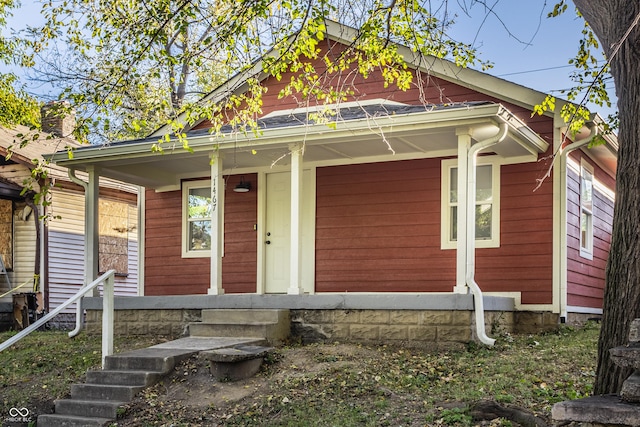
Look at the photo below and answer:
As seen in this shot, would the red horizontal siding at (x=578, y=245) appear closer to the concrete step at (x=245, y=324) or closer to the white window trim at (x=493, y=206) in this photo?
the white window trim at (x=493, y=206)

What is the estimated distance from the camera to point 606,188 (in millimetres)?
14711

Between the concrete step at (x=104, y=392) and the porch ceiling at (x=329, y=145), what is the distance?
3.05 metres

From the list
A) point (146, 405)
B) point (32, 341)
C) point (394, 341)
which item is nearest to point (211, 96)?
point (32, 341)

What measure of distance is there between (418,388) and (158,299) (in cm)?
531

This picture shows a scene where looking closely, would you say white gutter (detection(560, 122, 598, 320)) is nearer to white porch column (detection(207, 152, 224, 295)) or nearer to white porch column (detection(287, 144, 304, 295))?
white porch column (detection(287, 144, 304, 295))

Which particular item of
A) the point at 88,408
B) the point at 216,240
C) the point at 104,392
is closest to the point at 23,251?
the point at 216,240

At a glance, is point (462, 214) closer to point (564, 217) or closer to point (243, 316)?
point (564, 217)

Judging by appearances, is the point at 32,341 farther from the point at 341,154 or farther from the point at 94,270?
the point at 341,154

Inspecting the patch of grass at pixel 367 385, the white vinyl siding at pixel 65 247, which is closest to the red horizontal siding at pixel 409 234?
the patch of grass at pixel 367 385

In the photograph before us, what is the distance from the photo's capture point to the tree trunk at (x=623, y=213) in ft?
18.5

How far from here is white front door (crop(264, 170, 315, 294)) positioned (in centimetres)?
1297

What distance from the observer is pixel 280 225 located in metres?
13.3

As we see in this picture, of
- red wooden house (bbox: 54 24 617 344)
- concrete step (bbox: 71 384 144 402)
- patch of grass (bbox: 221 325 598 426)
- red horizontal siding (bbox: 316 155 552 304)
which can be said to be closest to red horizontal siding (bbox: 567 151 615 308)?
red wooden house (bbox: 54 24 617 344)

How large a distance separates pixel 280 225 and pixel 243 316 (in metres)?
2.87
